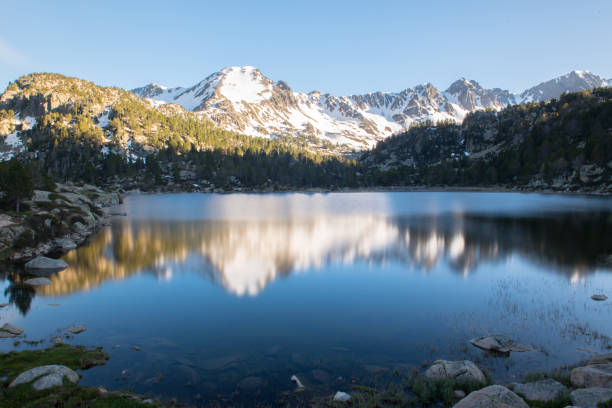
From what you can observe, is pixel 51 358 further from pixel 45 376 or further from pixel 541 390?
pixel 541 390

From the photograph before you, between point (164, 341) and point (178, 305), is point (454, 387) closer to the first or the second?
point (164, 341)

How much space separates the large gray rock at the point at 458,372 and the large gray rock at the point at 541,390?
1223mm

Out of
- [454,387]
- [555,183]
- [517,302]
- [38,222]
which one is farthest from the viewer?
[555,183]

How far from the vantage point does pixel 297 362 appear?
14.5 m

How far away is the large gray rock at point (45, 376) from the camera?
10.8 metres

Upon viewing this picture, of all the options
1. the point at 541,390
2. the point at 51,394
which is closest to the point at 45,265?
the point at 51,394

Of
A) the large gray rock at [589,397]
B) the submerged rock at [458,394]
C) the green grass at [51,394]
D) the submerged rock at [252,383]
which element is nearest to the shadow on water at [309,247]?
the submerged rock at [252,383]

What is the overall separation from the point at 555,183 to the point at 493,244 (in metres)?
138

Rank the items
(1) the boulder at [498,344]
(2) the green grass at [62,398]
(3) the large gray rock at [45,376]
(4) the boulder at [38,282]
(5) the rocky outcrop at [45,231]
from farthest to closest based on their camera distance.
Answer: (5) the rocky outcrop at [45,231] → (4) the boulder at [38,282] → (1) the boulder at [498,344] → (3) the large gray rock at [45,376] → (2) the green grass at [62,398]

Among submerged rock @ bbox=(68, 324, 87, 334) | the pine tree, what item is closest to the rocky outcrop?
the pine tree

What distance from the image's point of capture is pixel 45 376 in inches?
443

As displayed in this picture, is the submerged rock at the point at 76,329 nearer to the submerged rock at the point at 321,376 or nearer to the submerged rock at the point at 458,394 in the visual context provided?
the submerged rock at the point at 321,376

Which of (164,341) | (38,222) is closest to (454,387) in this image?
(164,341)

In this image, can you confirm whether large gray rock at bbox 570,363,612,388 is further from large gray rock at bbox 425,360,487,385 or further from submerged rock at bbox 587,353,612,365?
large gray rock at bbox 425,360,487,385
